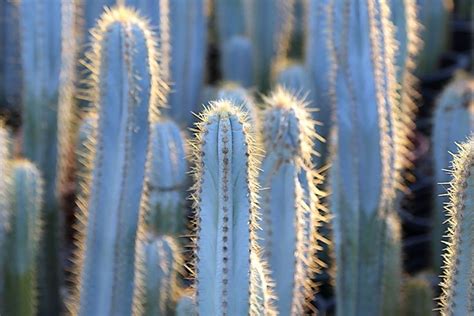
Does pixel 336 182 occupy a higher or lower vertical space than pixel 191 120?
lower

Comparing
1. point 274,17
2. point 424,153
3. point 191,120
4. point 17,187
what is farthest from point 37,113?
point 424,153

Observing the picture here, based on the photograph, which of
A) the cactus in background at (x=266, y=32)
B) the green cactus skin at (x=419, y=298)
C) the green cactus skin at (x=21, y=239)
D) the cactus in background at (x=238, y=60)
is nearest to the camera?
the green cactus skin at (x=21, y=239)

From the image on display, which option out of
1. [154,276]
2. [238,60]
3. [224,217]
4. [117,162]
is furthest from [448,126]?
[224,217]

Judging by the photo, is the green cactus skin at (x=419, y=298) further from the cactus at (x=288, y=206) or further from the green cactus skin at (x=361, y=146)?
the cactus at (x=288, y=206)

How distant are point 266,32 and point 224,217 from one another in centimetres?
256

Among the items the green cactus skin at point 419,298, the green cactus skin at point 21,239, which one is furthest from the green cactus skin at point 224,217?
the green cactus skin at point 419,298

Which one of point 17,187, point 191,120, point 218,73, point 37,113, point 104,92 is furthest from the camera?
point 218,73

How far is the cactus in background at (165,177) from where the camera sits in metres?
3.50

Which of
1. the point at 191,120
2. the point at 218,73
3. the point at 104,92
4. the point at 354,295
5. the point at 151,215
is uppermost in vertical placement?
the point at 218,73

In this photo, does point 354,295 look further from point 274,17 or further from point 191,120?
point 274,17

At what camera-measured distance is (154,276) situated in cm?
318

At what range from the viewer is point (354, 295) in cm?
342

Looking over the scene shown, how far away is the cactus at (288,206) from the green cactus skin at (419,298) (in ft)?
2.18

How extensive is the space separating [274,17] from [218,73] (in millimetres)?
570
